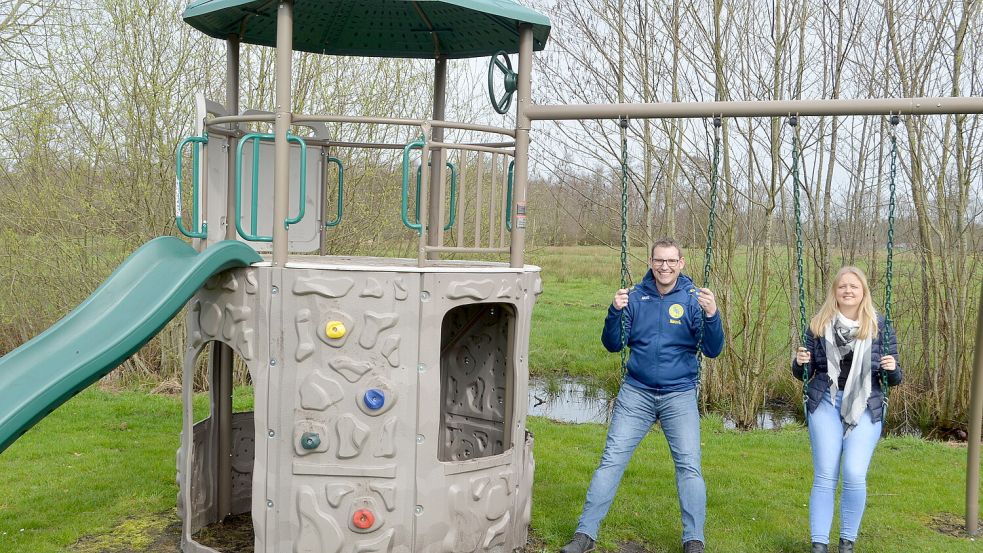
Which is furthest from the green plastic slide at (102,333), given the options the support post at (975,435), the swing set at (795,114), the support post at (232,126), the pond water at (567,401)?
the pond water at (567,401)

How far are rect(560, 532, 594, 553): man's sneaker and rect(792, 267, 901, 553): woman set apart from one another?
1160 millimetres

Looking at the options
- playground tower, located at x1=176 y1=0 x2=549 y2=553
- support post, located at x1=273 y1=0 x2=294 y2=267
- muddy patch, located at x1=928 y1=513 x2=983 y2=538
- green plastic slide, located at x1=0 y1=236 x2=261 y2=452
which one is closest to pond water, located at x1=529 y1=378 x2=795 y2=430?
muddy patch, located at x1=928 y1=513 x2=983 y2=538

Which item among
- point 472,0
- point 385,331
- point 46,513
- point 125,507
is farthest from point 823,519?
point 46,513

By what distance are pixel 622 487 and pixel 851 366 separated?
2562 millimetres

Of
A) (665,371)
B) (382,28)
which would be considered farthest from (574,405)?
(665,371)

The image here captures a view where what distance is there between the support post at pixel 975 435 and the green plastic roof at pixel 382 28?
3.21 meters

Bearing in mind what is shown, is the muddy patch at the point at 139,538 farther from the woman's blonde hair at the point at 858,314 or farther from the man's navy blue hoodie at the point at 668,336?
the woman's blonde hair at the point at 858,314

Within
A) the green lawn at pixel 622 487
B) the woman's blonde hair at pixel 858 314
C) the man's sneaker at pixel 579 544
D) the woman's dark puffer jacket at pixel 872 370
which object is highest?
the woman's blonde hair at pixel 858 314

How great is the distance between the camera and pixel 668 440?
14.8 feet

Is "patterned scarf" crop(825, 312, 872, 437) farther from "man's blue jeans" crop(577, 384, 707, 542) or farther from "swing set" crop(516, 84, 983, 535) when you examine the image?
"man's blue jeans" crop(577, 384, 707, 542)

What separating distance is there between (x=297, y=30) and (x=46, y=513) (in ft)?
11.8

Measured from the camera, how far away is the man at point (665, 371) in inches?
176

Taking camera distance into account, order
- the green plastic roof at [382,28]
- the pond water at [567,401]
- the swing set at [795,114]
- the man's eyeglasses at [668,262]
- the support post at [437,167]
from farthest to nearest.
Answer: the pond water at [567,401], the support post at [437,167], the green plastic roof at [382,28], the man's eyeglasses at [668,262], the swing set at [795,114]

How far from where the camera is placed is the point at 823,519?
4.38m
